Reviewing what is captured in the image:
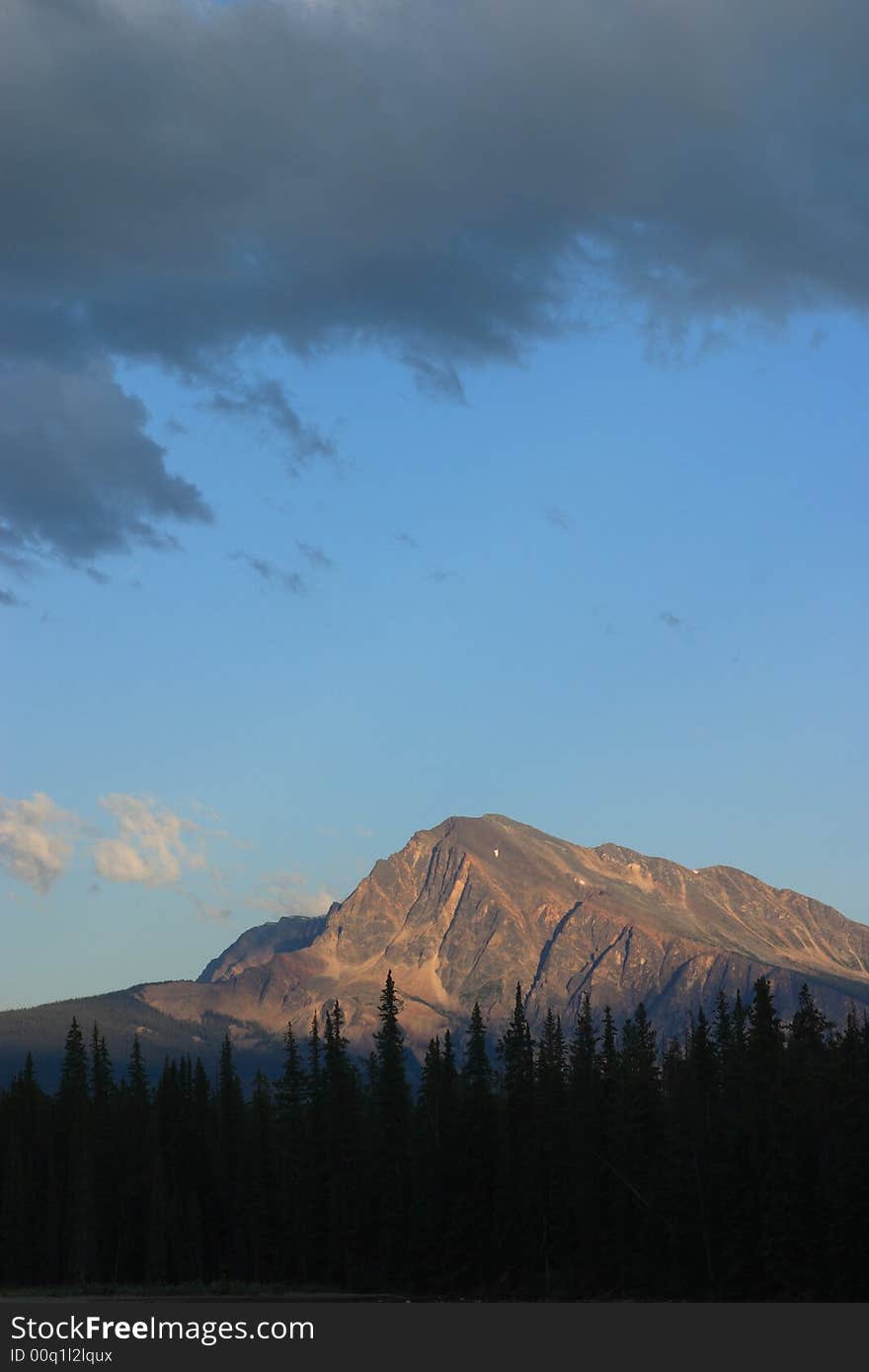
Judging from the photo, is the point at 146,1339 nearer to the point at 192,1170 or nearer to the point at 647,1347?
the point at 647,1347

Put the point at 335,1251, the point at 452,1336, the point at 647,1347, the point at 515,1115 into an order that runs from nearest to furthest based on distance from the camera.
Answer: the point at 647,1347 < the point at 452,1336 < the point at 515,1115 < the point at 335,1251

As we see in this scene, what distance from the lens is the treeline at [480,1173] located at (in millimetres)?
109438

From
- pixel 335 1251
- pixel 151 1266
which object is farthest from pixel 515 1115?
pixel 151 1266

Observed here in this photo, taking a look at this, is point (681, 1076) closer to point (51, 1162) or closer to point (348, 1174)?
point (348, 1174)

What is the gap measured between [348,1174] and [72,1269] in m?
27.7

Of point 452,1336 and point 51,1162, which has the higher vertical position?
point 51,1162

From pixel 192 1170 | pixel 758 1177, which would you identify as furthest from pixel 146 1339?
pixel 192 1170

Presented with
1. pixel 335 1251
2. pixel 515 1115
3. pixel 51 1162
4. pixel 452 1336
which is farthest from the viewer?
pixel 51 1162

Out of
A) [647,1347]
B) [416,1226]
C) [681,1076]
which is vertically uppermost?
[681,1076]

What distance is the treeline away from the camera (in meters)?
109

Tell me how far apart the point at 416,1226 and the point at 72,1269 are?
3667cm

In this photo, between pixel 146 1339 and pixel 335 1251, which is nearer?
pixel 146 1339

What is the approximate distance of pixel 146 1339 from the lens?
2997 inches

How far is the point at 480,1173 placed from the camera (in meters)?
132
